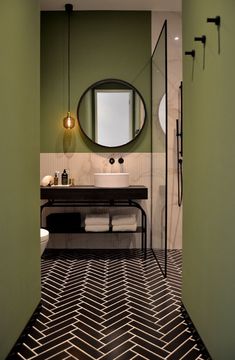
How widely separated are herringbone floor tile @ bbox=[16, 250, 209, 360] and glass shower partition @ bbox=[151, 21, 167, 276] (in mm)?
430

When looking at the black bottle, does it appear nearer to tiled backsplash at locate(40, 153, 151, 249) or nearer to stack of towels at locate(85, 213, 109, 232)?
tiled backsplash at locate(40, 153, 151, 249)

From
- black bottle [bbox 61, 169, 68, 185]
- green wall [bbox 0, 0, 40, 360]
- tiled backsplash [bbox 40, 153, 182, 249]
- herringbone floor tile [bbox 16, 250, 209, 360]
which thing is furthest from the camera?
tiled backsplash [bbox 40, 153, 182, 249]

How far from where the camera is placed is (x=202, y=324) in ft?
6.93

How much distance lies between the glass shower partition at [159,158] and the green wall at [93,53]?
0.88ft

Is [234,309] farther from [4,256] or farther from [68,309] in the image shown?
[68,309]

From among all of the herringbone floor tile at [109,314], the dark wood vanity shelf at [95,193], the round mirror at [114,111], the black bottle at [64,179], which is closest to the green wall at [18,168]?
the herringbone floor tile at [109,314]

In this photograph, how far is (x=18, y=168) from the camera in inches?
84.6

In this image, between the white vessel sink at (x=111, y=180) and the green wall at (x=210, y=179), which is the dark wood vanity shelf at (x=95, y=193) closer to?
the white vessel sink at (x=111, y=180)

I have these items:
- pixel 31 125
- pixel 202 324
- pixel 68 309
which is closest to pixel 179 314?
pixel 202 324

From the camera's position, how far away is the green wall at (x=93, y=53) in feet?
15.1

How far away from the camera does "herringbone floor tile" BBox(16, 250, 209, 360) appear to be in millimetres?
2152

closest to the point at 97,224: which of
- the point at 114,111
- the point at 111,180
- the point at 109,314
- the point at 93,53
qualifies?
the point at 111,180

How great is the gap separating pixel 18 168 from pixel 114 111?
2.64 metres

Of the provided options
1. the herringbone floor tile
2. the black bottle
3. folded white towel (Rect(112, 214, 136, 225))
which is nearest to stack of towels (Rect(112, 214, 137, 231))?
folded white towel (Rect(112, 214, 136, 225))
